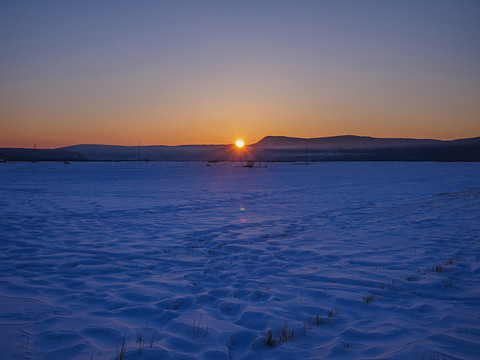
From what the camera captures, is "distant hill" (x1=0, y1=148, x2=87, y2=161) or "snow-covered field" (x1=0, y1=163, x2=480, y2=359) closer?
"snow-covered field" (x1=0, y1=163, x2=480, y2=359)

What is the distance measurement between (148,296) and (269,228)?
5.85 metres

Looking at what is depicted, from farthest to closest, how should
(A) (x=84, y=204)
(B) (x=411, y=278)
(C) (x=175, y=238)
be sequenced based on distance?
(A) (x=84, y=204)
(C) (x=175, y=238)
(B) (x=411, y=278)

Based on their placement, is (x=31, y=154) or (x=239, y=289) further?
(x=31, y=154)

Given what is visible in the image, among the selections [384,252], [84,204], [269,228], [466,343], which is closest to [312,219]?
[269,228]

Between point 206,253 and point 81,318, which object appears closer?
point 81,318

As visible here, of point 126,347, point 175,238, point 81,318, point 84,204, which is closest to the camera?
point 126,347

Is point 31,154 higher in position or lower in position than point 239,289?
higher

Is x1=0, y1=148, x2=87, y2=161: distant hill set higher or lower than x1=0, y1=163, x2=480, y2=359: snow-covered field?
higher

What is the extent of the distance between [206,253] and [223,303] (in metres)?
2.79

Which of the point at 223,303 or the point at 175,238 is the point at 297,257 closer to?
the point at 223,303

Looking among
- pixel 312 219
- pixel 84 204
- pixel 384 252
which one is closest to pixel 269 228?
pixel 312 219

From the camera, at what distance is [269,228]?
10.4 meters

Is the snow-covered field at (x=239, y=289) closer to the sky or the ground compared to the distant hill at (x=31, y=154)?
closer to the ground

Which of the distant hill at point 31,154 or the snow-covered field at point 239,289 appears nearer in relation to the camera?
the snow-covered field at point 239,289
